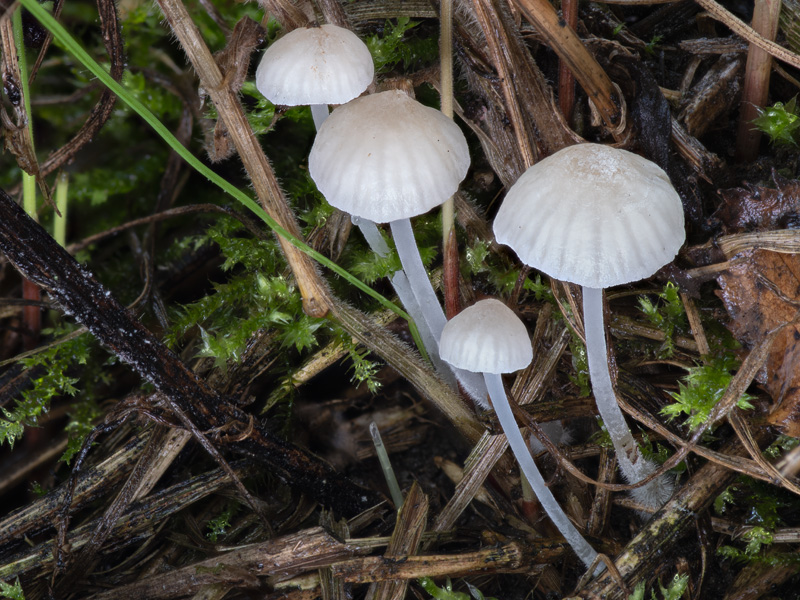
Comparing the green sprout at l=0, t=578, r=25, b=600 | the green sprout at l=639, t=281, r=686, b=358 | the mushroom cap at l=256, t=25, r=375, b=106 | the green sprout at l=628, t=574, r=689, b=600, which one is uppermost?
the mushroom cap at l=256, t=25, r=375, b=106

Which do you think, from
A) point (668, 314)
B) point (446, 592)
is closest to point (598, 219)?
point (668, 314)

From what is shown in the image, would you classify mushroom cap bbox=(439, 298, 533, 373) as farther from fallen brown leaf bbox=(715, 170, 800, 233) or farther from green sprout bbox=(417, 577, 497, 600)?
fallen brown leaf bbox=(715, 170, 800, 233)

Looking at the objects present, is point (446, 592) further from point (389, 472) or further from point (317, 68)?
point (317, 68)

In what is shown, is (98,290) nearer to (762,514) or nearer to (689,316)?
(689,316)

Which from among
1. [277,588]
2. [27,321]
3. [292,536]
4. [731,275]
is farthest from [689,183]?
[27,321]

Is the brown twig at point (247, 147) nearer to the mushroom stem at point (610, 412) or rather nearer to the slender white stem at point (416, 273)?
the slender white stem at point (416, 273)

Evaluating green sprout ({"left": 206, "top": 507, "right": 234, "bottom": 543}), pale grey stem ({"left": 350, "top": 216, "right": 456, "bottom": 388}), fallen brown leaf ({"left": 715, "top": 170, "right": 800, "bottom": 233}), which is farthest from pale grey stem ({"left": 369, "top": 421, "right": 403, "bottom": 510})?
fallen brown leaf ({"left": 715, "top": 170, "right": 800, "bottom": 233})
